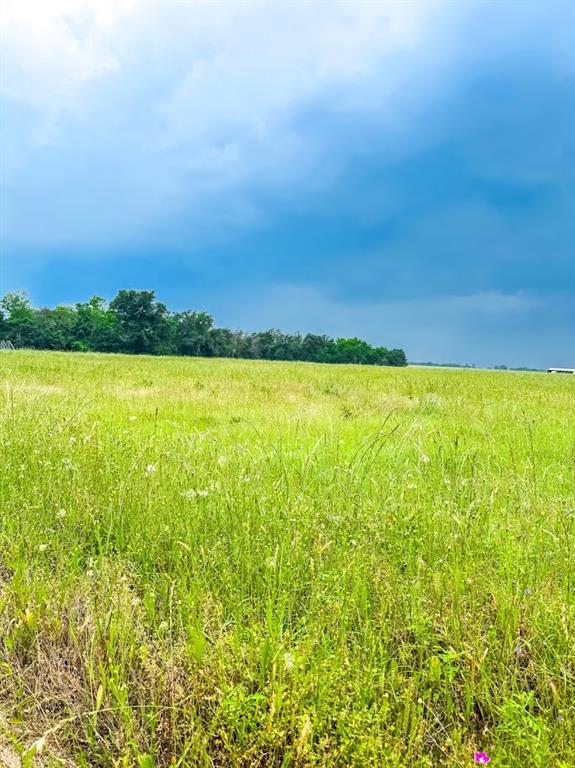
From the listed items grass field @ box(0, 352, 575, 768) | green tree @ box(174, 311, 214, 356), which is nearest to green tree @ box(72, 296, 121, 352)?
green tree @ box(174, 311, 214, 356)

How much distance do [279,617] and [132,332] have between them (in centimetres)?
9452

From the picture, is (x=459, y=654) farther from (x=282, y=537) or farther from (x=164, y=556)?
(x=164, y=556)

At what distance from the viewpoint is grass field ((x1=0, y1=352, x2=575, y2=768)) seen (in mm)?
1647

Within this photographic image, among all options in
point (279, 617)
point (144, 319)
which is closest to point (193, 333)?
point (144, 319)

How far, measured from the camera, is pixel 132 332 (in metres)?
90.2

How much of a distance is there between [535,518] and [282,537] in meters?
1.92

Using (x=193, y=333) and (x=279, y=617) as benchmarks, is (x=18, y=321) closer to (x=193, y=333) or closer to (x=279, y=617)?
(x=193, y=333)

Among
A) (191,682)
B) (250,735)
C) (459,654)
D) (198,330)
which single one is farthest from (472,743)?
(198,330)

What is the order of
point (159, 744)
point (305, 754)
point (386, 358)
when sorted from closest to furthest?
point (305, 754)
point (159, 744)
point (386, 358)

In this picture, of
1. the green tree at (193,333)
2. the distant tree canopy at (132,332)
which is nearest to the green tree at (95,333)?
the distant tree canopy at (132,332)

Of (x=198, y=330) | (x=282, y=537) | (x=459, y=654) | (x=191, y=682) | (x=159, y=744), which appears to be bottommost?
(x=159, y=744)

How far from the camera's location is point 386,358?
116m

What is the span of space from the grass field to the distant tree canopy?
88337 millimetres

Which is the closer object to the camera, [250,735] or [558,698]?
[250,735]
